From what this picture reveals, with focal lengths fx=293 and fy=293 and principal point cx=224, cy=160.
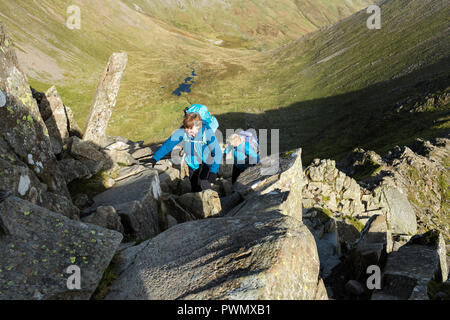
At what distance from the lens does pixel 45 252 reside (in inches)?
251

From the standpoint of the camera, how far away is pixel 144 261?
7.22 meters

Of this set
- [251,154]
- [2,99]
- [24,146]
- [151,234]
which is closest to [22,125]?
[24,146]

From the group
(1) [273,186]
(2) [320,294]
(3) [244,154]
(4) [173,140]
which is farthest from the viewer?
(3) [244,154]

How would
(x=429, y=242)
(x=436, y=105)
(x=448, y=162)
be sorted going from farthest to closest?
(x=436, y=105), (x=448, y=162), (x=429, y=242)

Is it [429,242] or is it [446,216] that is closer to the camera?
[429,242]

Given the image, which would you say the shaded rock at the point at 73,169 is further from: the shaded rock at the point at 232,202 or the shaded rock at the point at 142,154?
the shaded rock at the point at 142,154

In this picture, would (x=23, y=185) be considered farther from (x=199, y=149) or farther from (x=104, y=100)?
(x=104, y=100)

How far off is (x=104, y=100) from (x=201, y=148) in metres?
7.81

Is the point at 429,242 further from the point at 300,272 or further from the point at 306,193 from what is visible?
the point at 306,193

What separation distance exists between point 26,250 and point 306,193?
1732 cm

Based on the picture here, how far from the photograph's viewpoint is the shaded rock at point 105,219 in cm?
912

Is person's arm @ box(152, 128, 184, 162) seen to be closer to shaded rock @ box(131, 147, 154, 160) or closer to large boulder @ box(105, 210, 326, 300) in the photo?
large boulder @ box(105, 210, 326, 300)

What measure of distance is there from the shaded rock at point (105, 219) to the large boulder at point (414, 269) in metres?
7.94
